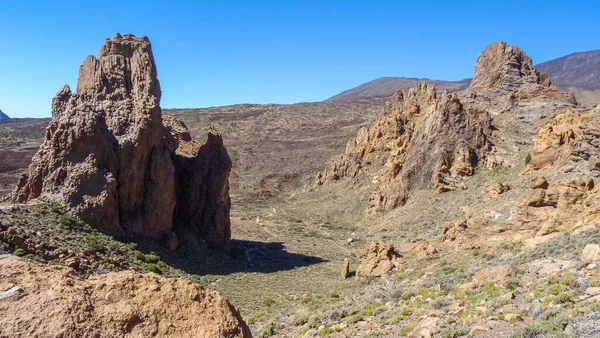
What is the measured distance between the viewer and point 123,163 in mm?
25625

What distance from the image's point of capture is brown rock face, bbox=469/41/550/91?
194 feet

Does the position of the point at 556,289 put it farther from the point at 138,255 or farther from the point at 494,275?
the point at 138,255

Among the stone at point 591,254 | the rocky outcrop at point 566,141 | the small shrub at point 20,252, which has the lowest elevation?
the small shrub at point 20,252

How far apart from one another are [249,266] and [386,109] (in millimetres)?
44810

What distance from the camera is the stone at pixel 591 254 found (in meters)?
11.6

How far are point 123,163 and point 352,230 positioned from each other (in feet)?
78.9

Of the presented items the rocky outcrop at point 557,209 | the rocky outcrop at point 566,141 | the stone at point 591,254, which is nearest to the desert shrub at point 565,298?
the stone at point 591,254

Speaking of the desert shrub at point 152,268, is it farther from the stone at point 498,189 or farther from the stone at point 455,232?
the stone at point 498,189

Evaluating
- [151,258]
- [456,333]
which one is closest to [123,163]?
[151,258]

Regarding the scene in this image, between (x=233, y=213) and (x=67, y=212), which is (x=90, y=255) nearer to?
(x=67, y=212)

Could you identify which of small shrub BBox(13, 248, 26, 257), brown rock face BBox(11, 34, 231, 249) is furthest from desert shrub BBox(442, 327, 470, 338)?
brown rock face BBox(11, 34, 231, 249)

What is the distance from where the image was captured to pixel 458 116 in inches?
1843

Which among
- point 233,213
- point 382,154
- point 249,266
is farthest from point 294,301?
point 382,154

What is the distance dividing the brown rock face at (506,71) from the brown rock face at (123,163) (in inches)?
1718
